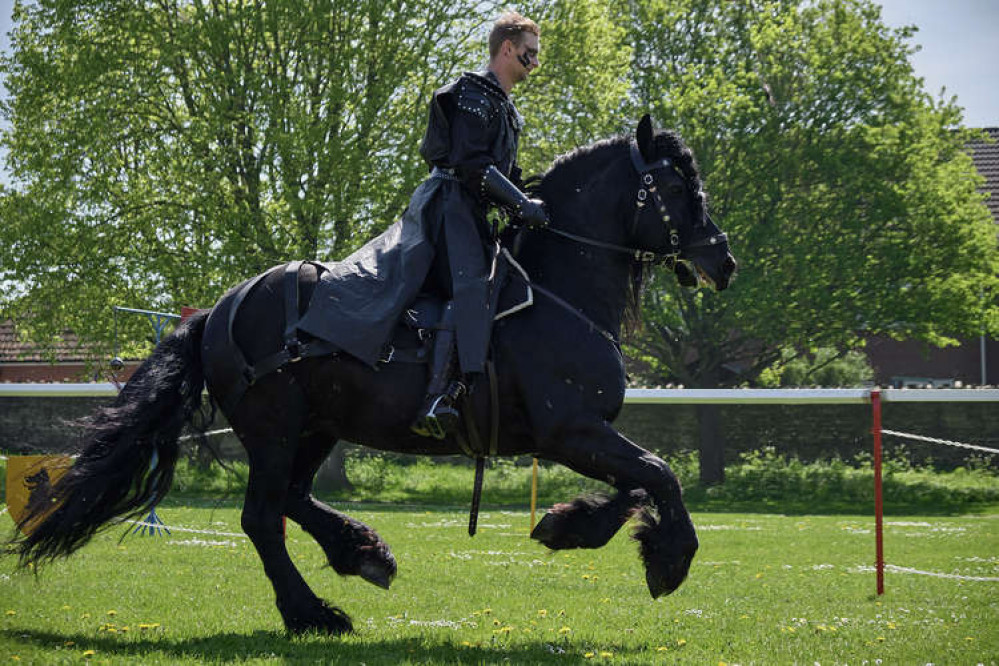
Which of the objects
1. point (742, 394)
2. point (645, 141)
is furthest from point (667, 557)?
point (742, 394)

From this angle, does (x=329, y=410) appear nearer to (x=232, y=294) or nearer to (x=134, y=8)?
(x=232, y=294)

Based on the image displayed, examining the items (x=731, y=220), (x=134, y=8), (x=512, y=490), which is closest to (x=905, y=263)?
(x=731, y=220)

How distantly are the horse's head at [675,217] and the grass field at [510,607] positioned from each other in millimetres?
1661

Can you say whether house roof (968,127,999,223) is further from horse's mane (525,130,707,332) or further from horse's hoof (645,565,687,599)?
horse's hoof (645,565,687,599)

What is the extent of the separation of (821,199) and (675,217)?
833 inches

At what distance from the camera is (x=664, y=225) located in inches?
246

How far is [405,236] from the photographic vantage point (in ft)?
20.5

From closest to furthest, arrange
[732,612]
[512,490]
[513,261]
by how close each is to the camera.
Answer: [513,261], [732,612], [512,490]

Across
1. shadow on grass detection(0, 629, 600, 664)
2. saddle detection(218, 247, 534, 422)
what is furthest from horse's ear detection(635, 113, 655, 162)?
shadow on grass detection(0, 629, 600, 664)

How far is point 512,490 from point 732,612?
55.7 feet

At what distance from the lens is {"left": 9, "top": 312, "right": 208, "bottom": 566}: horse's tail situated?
243 inches

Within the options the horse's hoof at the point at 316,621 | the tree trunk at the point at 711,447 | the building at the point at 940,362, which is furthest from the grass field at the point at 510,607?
the building at the point at 940,362

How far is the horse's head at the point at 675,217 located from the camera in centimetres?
623

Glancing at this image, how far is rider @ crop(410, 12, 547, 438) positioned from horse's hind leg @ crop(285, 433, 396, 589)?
945 millimetres
